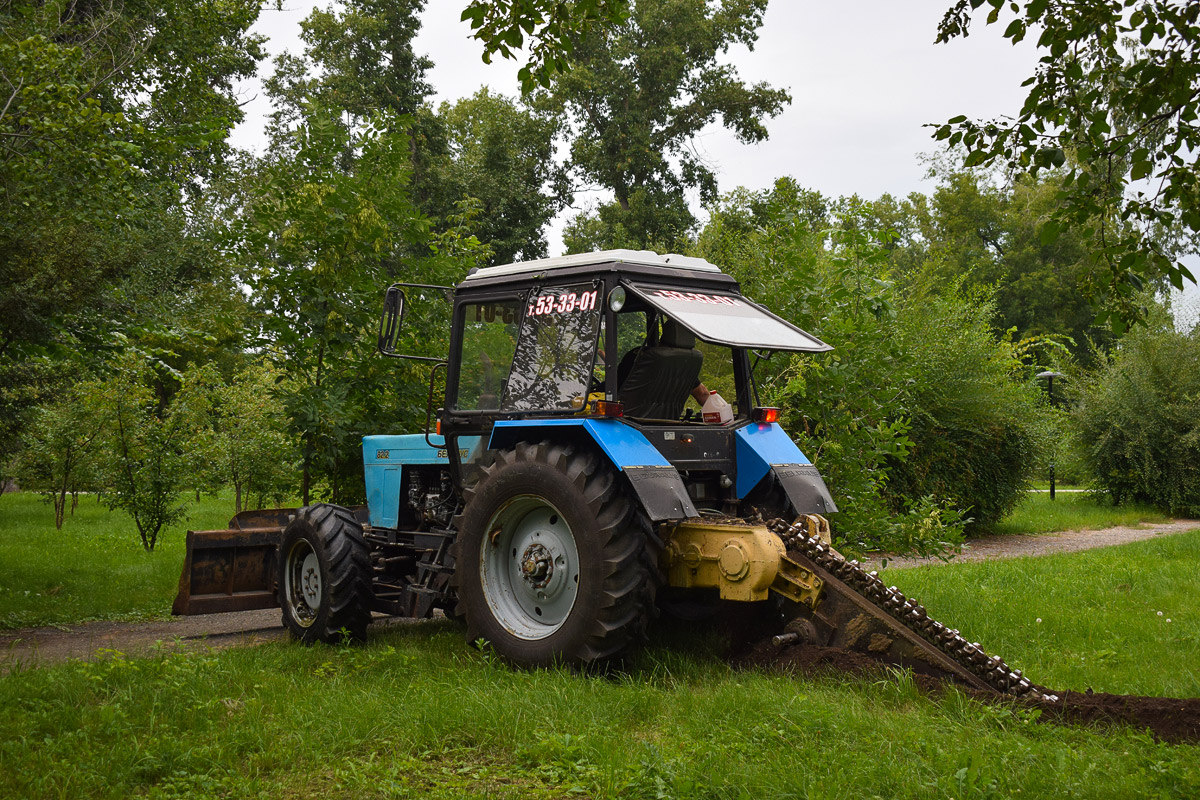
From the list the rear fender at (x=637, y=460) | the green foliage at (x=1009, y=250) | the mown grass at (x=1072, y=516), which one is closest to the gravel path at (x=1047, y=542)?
the mown grass at (x=1072, y=516)

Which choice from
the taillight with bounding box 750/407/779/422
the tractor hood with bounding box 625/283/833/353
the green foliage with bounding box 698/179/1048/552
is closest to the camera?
the tractor hood with bounding box 625/283/833/353

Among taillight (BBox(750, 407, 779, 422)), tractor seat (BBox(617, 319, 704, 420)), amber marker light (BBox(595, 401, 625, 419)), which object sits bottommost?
amber marker light (BBox(595, 401, 625, 419))

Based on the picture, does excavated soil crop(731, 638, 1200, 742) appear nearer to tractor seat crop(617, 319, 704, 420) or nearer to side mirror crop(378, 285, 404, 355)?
tractor seat crop(617, 319, 704, 420)

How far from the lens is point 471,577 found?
642cm

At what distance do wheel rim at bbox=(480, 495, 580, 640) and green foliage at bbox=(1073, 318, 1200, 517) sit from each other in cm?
1888

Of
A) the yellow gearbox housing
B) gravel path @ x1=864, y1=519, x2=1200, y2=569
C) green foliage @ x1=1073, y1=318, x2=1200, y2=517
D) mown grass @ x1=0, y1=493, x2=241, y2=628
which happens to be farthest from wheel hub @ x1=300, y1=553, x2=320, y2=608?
green foliage @ x1=1073, y1=318, x2=1200, y2=517

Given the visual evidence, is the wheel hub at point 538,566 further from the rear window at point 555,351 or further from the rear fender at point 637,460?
the rear window at point 555,351

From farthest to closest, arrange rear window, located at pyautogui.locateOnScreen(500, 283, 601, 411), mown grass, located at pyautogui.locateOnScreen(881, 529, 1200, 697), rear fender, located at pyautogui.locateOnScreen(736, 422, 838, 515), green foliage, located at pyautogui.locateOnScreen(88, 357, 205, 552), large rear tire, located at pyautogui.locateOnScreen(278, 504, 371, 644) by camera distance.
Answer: green foliage, located at pyautogui.locateOnScreen(88, 357, 205, 552) < large rear tire, located at pyautogui.locateOnScreen(278, 504, 371, 644) < rear fender, located at pyautogui.locateOnScreen(736, 422, 838, 515) < rear window, located at pyautogui.locateOnScreen(500, 283, 601, 411) < mown grass, located at pyautogui.locateOnScreen(881, 529, 1200, 697)

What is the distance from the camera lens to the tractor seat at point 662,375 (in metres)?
6.57

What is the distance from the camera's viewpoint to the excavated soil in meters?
4.53

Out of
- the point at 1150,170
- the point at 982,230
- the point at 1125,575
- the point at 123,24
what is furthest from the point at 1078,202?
the point at 982,230

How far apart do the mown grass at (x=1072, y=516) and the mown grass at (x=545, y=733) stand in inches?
509

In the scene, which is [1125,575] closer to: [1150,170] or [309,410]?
[1150,170]

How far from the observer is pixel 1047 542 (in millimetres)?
16766
